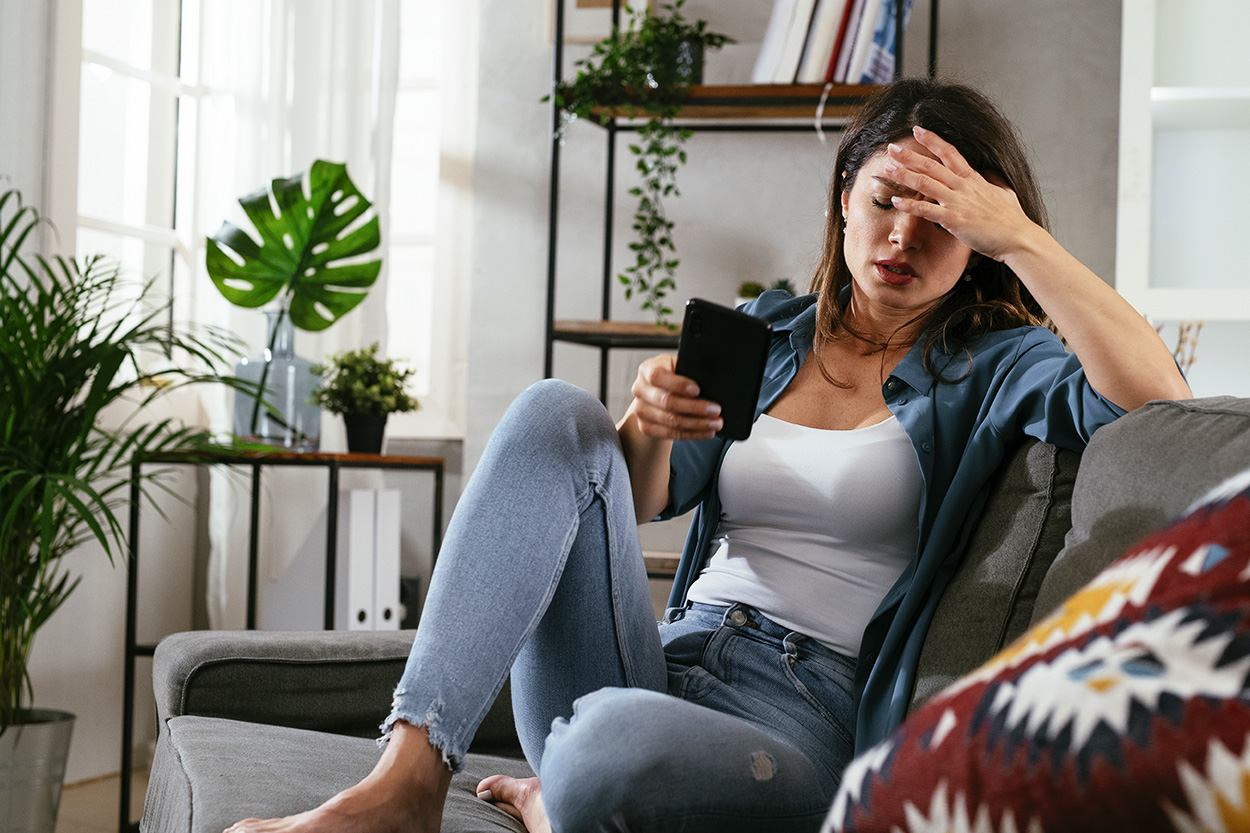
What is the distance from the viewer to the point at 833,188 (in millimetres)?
1381

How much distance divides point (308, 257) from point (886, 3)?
1.26m

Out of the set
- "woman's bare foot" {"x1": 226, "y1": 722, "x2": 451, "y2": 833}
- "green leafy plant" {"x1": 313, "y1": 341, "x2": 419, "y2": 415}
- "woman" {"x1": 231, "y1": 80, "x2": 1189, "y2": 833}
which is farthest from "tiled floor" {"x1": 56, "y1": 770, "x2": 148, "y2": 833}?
"woman's bare foot" {"x1": 226, "y1": 722, "x2": 451, "y2": 833}

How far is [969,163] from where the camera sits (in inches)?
46.8

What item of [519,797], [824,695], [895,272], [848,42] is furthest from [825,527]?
[848,42]

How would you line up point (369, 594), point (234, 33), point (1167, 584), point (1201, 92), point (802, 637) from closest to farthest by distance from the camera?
1. point (1167, 584)
2. point (802, 637)
3. point (1201, 92)
4. point (369, 594)
5. point (234, 33)

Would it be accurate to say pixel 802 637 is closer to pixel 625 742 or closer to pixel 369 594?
pixel 625 742

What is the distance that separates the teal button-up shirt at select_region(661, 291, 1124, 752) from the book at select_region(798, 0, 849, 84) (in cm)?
111

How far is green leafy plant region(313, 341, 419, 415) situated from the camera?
7.48ft

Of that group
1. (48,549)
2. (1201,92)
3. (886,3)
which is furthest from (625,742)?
(886,3)

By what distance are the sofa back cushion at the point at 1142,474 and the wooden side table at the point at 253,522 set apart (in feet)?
5.17

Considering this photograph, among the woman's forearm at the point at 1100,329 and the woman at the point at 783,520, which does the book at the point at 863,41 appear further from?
the woman's forearm at the point at 1100,329

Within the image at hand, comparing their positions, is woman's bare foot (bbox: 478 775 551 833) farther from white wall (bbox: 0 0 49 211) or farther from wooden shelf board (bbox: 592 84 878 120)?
white wall (bbox: 0 0 49 211)

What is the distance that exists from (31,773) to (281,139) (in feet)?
4.62

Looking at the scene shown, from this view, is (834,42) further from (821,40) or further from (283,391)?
(283,391)
